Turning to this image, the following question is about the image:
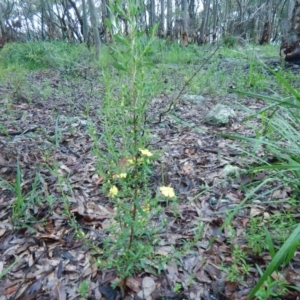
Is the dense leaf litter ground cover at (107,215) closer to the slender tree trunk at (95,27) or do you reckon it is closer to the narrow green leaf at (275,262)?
the narrow green leaf at (275,262)

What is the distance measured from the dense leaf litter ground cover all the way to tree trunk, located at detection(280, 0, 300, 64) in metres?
3.09

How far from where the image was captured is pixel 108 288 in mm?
1211

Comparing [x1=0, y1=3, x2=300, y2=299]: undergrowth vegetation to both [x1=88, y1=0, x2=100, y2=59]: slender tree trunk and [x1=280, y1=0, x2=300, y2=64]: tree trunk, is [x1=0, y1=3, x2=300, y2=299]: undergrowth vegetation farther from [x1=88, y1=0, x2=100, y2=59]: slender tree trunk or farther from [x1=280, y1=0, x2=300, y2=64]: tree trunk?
[x1=88, y1=0, x2=100, y2=59]: slender tree trunk

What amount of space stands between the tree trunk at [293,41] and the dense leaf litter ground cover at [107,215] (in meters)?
3.09

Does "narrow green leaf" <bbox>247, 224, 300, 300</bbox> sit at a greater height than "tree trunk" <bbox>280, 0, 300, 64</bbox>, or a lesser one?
lesser

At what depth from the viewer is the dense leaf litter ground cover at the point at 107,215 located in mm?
1226

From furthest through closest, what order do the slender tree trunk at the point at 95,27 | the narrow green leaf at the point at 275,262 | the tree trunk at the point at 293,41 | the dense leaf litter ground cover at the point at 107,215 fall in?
the slender tree trunk at the point at 95,27
the tree trunk at the point at 293,41
the dense leaf litter ground cover at the point at 107,215
the narrow green leaf at the point at 275,262

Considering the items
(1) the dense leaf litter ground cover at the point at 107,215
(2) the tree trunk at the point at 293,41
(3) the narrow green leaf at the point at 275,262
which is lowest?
(1) the dense leaf litter ground cover at the point at 107,215

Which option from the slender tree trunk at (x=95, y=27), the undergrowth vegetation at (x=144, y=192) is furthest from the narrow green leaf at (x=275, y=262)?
the slender tree trunk at (x=95, y=27)

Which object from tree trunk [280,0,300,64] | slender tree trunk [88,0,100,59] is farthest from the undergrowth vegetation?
slender tree trunk [88,0,100,59]

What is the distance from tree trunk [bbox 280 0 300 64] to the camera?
4.75 meters

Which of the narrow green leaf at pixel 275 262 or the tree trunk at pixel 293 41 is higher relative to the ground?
the tree trunk at pixel 293 41

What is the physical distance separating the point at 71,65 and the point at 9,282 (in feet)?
15.1

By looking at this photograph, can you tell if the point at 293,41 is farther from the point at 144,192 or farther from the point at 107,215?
the point at 107,215
